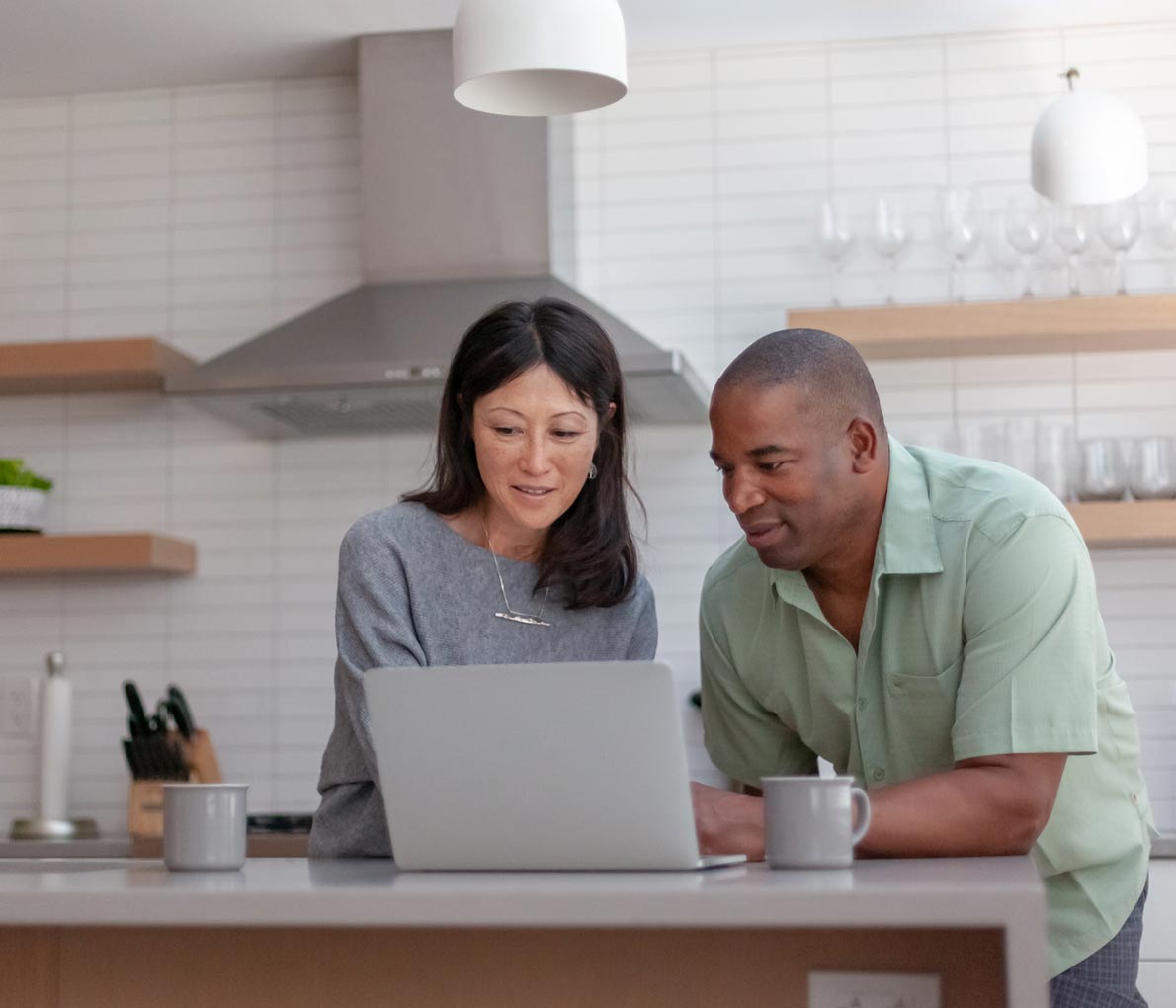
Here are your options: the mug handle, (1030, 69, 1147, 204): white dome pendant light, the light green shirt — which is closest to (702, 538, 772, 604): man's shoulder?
the light green shirt

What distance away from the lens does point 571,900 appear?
107cm

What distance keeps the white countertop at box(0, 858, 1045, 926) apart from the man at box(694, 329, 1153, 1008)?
0.40m

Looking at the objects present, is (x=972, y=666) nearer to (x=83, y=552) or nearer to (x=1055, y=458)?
(x=1055, y=458)

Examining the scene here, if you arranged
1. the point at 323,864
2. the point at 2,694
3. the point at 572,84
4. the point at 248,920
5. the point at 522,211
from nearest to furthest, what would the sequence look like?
1. the point at 248,920
2. the point at 323,864
3. the point at 572,84
4. the point at 522,211
5. the point at 2,694

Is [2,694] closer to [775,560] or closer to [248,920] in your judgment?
[775,560]

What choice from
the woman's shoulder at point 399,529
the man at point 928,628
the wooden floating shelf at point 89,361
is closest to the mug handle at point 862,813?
the man at point 928,628

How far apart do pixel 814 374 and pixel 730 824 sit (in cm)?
56

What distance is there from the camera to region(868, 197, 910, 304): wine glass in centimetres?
349

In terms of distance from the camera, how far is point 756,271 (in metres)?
3.75

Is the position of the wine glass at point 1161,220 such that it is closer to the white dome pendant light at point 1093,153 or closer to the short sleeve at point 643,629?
the white dome pendant light at point 1093,153

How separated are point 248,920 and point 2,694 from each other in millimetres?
3031

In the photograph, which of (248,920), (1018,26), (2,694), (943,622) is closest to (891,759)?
(943,622)

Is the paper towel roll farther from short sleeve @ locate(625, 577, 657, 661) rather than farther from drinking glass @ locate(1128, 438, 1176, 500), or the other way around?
drinking glass @ locate(1128, 438, 1176, 500)

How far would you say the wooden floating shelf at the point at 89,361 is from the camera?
362cm
